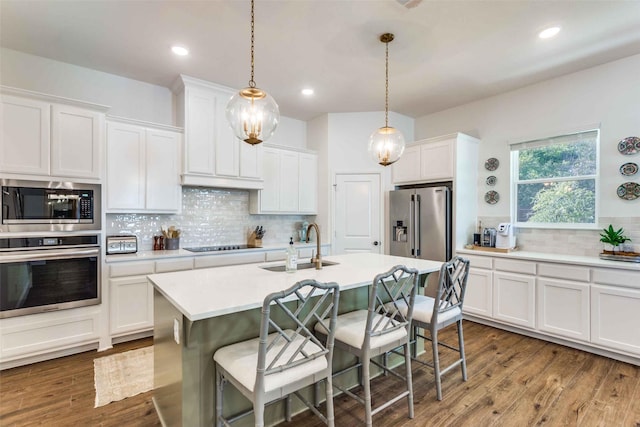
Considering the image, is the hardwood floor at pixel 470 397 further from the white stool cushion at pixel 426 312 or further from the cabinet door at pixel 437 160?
the cabinet door at pixel 437 160

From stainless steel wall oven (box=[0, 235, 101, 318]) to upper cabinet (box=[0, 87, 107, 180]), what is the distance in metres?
0.62

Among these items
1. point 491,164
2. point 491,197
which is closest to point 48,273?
point 491,197

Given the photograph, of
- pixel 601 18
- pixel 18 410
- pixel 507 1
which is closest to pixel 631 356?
pixel 601 18

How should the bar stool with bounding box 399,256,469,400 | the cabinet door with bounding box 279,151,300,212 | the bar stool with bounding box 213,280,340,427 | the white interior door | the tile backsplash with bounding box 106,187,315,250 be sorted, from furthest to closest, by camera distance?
1. the white interior door
2. the cabinet door with bounding box 279,151,300,212
3. the tile backsplash with bounding box 106,187,315,250
4. the bar stool with bounding box 399,256,469,400
5. the bar stool with bounding box 213,280,340,427

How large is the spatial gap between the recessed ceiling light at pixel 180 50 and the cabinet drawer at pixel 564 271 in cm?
430

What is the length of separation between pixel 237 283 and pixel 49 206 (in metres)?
2.14

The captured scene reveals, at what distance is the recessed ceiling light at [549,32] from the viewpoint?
272 cm

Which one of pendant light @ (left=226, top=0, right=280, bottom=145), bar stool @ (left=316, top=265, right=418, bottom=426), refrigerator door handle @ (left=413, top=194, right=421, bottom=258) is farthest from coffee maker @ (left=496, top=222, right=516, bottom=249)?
pendant light @ (left=226, top=0, right=280, bottom=145)

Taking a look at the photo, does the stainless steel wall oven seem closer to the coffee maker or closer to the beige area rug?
the beige area rug

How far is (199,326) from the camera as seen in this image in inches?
66.9

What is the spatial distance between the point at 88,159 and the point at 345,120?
340 cm

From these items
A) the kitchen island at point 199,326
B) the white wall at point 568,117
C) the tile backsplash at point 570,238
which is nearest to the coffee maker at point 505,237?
the tile backsplash at point 570,238

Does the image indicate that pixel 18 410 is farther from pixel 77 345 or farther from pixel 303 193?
pixel 303 193

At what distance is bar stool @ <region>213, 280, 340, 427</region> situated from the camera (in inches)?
55.0
